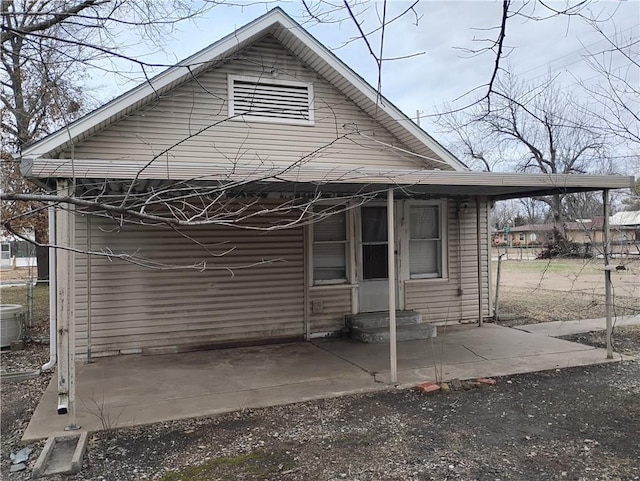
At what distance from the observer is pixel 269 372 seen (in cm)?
640

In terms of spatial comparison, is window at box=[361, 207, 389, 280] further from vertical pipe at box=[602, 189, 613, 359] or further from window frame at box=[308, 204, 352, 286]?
vertical pipe at box=[602, 189, 613, 359]

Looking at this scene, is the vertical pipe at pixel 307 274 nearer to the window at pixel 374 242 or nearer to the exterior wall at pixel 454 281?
the exterior wall at pixel 454 281

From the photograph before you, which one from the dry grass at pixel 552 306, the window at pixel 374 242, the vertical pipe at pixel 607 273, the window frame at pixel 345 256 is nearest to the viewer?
the vertical pipe at pixel 607 273

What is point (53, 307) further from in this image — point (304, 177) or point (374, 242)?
point (374, 242)

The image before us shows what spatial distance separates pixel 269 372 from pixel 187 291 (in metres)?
2.16

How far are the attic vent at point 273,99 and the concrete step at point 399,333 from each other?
3577mm

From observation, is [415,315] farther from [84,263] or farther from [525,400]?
[84,263]

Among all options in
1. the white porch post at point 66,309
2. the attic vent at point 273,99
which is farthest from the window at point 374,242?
the white porch post at point 66,309

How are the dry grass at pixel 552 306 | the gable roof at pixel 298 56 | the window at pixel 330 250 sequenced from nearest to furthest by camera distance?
1. the gable roof at pixel 298 56
2. the window at pixel 330 250
3. the dry grass at pixel 552 306

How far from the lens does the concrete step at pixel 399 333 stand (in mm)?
7941

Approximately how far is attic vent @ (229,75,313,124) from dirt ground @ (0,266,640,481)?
4.64 m

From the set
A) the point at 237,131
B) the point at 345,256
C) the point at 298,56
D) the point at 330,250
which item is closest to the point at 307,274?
the point at 330,250

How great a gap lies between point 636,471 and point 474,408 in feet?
5.16

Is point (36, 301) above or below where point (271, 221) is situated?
below
